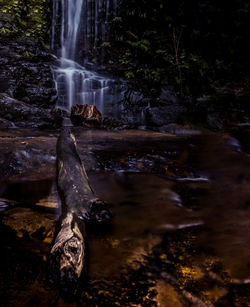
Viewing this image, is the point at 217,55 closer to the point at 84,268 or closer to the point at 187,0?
the point at 187,0

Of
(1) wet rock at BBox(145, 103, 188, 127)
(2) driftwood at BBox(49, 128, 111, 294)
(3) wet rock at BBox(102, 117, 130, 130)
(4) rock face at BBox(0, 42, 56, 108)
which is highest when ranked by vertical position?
(4) rock face at BBox(0, 42, 56, 108)

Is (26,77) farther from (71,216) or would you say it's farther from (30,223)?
(71,216)

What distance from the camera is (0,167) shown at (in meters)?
3.36

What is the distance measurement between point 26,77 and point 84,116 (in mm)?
3274

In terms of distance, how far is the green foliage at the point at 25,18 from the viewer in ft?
37.9

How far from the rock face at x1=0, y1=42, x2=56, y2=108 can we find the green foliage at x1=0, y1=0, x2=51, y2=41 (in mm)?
1639

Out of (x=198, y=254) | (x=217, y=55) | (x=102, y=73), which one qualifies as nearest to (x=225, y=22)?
(x=217, y=55)

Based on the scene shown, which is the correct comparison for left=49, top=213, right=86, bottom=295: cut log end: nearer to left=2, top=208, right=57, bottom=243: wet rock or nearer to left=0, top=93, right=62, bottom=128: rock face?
left=2, top=208, right=57, bottom=243: wet rock

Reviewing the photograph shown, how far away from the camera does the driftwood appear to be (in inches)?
48.2

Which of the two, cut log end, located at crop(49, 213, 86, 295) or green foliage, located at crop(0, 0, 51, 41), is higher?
green foliage, located at crop(0, 0, 51, 41)

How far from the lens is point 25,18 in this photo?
12.7m

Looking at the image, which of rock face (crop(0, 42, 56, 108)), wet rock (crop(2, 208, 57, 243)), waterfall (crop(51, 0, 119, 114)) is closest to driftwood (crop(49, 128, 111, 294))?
wet rock (crop(2, 208, 57, 243))

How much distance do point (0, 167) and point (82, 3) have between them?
15110 mm

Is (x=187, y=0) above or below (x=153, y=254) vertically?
above
